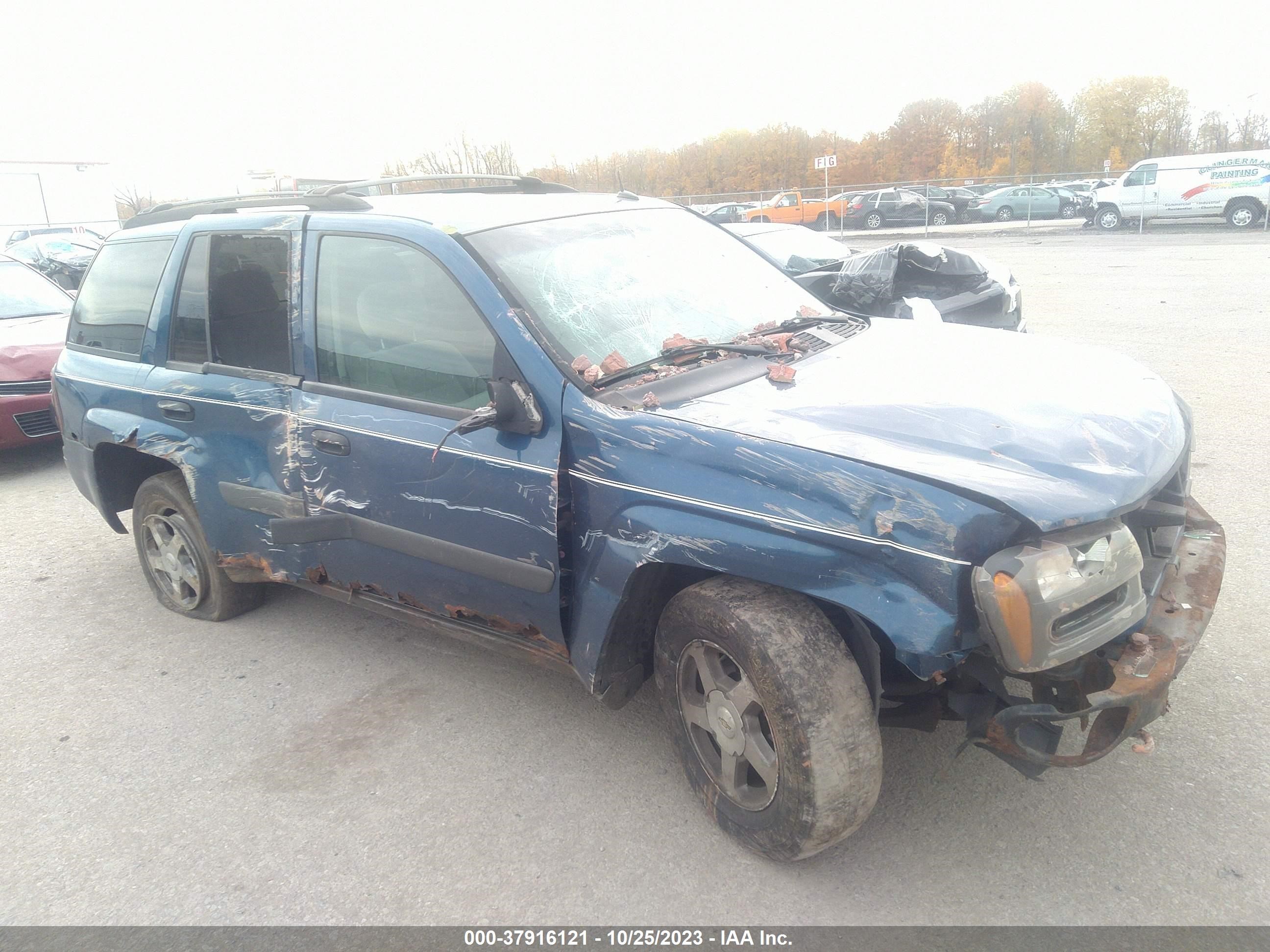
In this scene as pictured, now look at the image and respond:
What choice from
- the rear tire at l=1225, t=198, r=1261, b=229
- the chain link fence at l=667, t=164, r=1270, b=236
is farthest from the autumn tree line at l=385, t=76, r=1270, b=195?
the rear tire at l=1225, t=198, r=1261, b=229

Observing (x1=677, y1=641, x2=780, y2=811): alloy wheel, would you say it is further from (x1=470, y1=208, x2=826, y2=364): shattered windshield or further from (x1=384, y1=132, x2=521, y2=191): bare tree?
(x1=384, y1=132, x2=521, y2=191): bare tree

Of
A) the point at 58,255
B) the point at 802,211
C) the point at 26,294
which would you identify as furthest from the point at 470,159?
the point at 26,294

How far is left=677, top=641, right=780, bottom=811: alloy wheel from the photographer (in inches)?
105

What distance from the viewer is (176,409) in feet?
13.5

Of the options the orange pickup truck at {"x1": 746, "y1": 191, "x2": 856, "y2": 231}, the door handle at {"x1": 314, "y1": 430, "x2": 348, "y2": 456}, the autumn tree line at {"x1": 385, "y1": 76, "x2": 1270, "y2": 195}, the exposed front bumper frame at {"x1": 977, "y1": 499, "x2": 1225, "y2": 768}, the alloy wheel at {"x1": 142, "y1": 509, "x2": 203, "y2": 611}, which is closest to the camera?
the exposed front bumper frame at {"x1": 977, "y1": 499, "x2": 1225, "y2": 768}

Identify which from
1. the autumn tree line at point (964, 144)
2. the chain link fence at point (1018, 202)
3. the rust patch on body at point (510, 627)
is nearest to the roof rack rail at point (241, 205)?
the rust patch on body at point (510, 627)

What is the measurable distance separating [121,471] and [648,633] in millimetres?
3159

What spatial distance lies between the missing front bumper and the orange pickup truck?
33.2 m

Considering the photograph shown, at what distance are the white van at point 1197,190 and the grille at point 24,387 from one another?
84.0ft

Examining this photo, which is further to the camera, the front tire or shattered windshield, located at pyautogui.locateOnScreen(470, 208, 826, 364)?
the front tire

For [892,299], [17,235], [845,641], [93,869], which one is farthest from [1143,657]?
[17,235]

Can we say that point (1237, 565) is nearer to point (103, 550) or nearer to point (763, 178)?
point (103, 550)

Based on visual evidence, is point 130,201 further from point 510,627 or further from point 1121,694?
point 1121,694

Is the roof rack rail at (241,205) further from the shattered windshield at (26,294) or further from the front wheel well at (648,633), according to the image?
the shattered windshield at (26,294)
